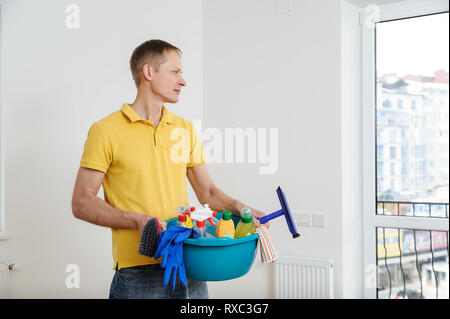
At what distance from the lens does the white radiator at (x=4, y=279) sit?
1471mm

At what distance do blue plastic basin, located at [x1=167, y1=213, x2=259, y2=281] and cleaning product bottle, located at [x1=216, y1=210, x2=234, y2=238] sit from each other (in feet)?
0.27

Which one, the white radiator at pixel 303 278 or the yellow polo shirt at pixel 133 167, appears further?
the white radiator at pixel 303 278

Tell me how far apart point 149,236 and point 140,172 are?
25 cm

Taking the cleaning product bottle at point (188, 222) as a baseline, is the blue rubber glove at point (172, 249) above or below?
below

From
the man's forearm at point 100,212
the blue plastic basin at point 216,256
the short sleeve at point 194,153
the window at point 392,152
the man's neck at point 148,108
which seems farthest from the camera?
the window at point 392,152

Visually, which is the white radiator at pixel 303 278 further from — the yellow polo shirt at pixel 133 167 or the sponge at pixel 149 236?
the sponge at pixel 149 236

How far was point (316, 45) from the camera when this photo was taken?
219 cm

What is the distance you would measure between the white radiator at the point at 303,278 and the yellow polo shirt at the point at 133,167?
3.34 ft

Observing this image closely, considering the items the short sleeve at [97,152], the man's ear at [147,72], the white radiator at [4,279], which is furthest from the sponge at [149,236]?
the white radiator at [4,279]

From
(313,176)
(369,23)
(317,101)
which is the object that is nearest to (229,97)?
(317,101)

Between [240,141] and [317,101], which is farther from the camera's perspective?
[240,141]
